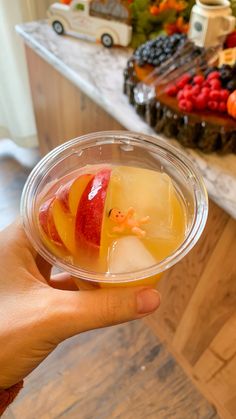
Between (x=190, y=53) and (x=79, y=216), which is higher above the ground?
(x=190, y=53)

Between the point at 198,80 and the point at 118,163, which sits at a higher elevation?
the point at 198,80

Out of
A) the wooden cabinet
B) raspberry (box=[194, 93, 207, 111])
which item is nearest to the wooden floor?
the wooden cabinet

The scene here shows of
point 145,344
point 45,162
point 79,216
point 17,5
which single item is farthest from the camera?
point 17,5

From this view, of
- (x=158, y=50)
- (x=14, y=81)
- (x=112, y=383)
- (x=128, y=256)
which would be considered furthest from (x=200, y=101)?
(x=14, y=81)

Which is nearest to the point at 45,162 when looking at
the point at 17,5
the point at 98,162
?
the point at 98,162

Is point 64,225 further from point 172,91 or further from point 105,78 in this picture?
point 105,78

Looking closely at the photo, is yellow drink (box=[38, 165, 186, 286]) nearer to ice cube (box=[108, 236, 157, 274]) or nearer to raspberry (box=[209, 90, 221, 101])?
ice cube (box=[108, 236, 157, 274])

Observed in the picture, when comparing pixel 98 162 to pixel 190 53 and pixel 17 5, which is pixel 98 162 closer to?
pixel 190 53
